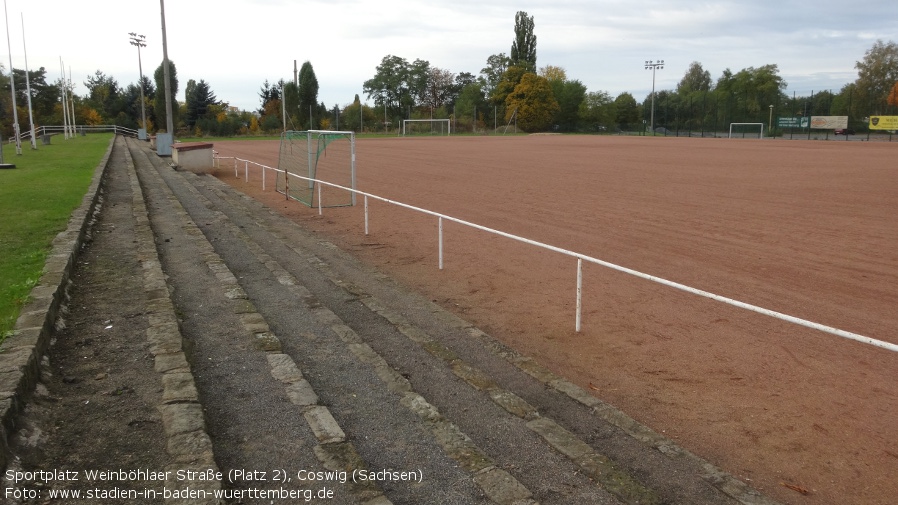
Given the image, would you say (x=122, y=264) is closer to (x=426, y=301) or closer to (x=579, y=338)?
(x=426, y=301)

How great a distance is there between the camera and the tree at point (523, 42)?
348ft

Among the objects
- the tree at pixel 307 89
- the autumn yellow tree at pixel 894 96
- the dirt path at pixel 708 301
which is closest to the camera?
the dirt path at pixel 708 301

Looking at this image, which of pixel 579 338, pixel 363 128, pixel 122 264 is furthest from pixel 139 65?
pixel 579 338

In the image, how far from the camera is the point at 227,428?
4539 millimetres

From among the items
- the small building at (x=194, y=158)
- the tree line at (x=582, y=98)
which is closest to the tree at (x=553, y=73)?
the tree line at (x=582, y=98)

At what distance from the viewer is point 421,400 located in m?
5.09

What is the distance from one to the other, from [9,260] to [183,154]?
21046mm

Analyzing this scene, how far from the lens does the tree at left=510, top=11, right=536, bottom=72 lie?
4181 inches

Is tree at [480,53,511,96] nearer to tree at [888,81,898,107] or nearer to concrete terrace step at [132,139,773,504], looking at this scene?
tree at [888,81,898,107]

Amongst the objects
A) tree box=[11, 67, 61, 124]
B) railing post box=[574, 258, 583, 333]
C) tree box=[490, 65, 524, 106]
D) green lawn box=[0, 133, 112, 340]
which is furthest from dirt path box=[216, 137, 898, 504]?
tree box=[490, 65, 524, 106]

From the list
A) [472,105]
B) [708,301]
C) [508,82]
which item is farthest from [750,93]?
[708,301]

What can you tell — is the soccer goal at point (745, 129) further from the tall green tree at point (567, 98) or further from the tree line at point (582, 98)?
the tall green tree at point (567, 98)

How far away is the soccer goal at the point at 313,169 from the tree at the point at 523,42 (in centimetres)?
8397

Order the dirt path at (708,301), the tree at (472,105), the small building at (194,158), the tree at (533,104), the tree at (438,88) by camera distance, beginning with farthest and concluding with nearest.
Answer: the tree at (438,88) → the tree at (472,105) → the tree at (533,104) → the small building at (194,158) → the dirt path at (708,301)
